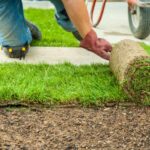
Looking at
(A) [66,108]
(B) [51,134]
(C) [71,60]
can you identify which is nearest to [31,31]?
(C) [71,60]

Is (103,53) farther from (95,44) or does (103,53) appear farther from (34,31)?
(34,31)

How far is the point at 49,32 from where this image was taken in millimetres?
4719

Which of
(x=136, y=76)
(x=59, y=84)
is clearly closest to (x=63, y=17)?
(x=59, y=84)

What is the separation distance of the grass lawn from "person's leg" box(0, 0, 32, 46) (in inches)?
17.2

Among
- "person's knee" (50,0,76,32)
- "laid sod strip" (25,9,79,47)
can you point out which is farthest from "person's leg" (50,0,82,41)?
"laid sod strip" (25,9,79,47)

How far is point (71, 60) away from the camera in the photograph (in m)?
3.51

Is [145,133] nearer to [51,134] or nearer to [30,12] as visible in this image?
[51,134]

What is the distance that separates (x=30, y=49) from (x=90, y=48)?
2.96 ft

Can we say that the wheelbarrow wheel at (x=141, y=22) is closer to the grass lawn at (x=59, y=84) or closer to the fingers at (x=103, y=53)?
the grass lawn at (x=59, y=84)

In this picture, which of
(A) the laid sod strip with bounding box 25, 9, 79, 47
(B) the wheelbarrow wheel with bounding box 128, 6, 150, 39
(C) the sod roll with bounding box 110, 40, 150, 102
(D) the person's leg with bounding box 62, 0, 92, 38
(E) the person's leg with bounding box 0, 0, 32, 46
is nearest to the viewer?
(C) the sod roll with bounding box 110, 40, 150, 102

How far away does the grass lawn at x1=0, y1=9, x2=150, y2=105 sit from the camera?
254 cm

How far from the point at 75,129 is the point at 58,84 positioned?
658 millimetres

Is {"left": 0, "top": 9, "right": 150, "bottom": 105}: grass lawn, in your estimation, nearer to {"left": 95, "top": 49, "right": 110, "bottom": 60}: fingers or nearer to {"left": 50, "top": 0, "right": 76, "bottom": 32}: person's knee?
{"left": 95, "top": 49, "right": 110, "bottom": 60}: fingers

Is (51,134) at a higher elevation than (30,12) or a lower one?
higher
